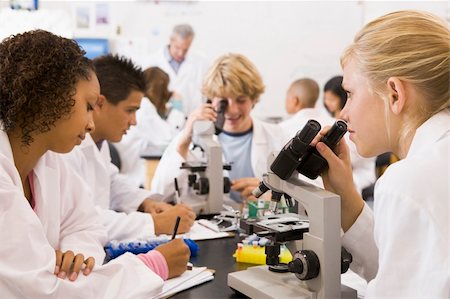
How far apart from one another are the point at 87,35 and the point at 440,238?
15.8 feet

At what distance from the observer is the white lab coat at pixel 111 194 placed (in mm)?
1659

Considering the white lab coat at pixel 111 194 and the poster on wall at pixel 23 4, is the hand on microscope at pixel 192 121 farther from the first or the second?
the poster on wall at pixel 23 4

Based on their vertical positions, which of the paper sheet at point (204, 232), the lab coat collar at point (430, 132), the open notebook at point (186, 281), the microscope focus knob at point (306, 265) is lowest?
the paper sheet at point (204, 232)

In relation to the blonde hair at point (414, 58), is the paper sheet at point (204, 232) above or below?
below

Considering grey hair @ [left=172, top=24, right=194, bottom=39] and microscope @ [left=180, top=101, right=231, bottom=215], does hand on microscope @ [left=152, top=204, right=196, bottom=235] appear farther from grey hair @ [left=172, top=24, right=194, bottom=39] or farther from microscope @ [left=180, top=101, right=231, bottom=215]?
grey hair @ [left=172, top=24, right=194, bottom=39]

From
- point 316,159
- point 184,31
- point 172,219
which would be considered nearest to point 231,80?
point 172,219

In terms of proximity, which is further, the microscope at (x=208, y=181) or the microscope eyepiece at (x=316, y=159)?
the microscope at (x=208, y=181)

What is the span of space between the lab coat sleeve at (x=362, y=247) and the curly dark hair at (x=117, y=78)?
1119 mm

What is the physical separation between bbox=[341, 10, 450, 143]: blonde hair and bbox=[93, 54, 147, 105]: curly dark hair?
1.18 meters

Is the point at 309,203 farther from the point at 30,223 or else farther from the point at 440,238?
the point at 30,223

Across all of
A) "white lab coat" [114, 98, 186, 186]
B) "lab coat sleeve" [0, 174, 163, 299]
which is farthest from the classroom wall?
"lab coat sleeve" [0, 174, 163, 299]

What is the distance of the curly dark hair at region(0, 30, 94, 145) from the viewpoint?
1207 millimetres

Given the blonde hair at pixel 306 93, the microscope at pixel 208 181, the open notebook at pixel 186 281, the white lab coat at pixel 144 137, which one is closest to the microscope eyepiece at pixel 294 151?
the open notebook at pixel 186 281

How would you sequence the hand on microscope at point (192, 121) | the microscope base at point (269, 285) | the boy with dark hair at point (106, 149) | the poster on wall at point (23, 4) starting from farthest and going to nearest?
the poster on wall at point (23, 4), the hand on microscope at point (192, 121), the boy with dark hair at point (106, 149), the microscope base at point (269, 285)
